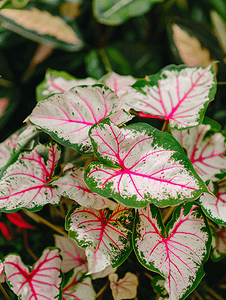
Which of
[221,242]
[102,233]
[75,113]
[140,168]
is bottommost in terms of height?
[221,242]

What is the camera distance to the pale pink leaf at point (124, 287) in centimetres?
64

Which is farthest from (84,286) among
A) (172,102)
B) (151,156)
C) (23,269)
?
(172,102)

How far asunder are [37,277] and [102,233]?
217 mm

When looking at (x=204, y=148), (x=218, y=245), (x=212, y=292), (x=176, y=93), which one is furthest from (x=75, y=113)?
(x=212, y=292)

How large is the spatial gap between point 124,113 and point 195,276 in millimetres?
401

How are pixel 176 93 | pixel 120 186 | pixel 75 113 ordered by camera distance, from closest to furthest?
pixel 120 186 → pixel 75 113 → pixel 176 93

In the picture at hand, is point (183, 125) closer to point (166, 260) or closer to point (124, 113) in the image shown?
point (124, 113)

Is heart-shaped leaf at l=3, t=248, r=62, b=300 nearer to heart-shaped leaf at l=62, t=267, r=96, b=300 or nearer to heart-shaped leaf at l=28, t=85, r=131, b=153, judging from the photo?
heart-shaped leaf at l=62, t=267, r=96, b=300

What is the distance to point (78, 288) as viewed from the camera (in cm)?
64

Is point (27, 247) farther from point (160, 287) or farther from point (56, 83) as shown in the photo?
point (56, 83)

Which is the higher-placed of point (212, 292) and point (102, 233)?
point (102, 233)

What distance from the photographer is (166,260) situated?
547mm

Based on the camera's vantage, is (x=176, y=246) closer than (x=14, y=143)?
Yes

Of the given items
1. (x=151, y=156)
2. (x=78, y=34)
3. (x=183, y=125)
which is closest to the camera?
→ (x=151, y=156)
